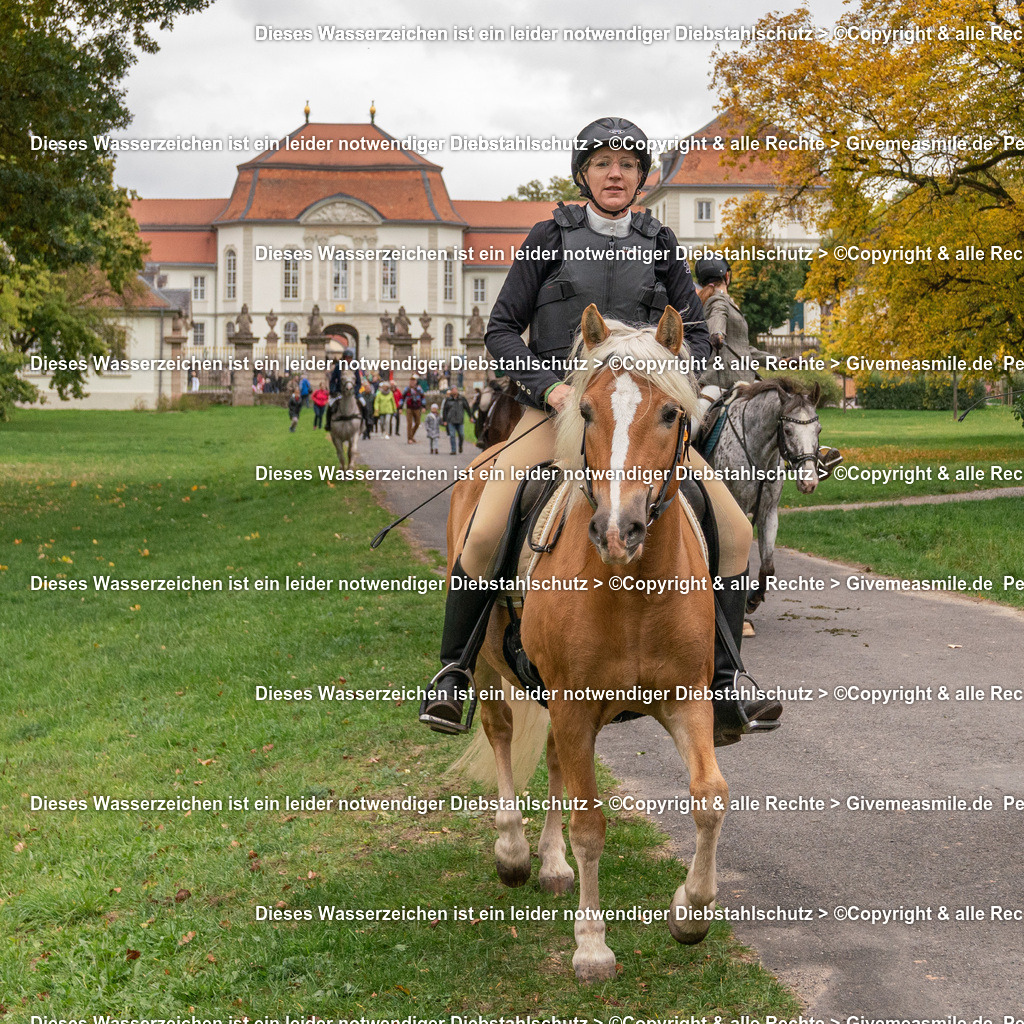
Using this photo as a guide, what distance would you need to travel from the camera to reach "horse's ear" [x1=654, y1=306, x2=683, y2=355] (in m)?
4.25

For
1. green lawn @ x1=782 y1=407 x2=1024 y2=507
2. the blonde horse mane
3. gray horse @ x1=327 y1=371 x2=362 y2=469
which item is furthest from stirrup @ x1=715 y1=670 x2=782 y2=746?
gray horse @ x1=327 y1=371 x2=362 y2=469

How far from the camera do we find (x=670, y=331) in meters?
4.28

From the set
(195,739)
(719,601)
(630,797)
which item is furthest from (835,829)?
(195,739)

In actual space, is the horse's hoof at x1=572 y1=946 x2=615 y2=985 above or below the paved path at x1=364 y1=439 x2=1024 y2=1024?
above

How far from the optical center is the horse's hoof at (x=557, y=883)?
5445 millimetres

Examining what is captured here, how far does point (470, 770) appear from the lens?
6.32 metres

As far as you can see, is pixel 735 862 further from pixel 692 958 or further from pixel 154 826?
pixel 154 826

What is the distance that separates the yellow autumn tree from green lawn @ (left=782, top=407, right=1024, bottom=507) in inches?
87.9

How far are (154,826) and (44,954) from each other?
1576 mm

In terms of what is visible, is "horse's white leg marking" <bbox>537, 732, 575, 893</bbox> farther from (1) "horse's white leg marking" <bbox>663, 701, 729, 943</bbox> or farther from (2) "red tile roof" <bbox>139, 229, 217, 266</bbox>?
(2) "red tile roof" <bbox>139, 229, 217, 266</bbox>

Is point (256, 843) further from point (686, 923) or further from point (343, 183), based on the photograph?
point (343, 183)

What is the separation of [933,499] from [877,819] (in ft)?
50.1

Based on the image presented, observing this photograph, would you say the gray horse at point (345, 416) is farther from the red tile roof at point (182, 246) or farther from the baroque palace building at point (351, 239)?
the red tile roof at point (182, 246)

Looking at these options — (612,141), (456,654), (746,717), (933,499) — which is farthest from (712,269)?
(933,499)
